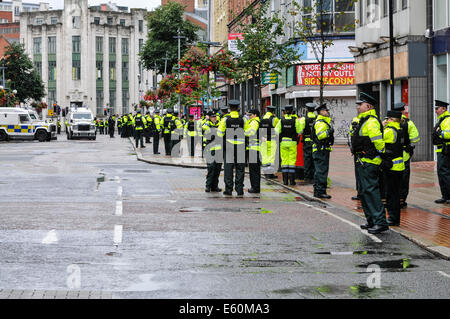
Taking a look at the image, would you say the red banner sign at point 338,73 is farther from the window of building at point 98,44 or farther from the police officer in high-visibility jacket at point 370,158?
the window of building at point 98,44

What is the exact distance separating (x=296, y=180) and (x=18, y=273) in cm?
1305

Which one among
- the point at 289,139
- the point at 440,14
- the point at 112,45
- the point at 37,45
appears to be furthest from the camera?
the point at 112,45

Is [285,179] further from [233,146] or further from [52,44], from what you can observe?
[52,44]

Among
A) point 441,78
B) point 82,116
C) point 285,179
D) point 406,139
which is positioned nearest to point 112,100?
point 82,116

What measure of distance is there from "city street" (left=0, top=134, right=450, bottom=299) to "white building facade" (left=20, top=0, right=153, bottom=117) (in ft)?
328

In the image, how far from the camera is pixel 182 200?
15680mm

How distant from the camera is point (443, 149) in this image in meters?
15.4

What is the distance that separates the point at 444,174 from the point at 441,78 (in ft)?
41.7

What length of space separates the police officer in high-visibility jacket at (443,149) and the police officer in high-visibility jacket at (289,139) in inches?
Answer: 154

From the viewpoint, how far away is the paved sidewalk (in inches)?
425

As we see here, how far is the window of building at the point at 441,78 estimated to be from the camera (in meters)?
27.1

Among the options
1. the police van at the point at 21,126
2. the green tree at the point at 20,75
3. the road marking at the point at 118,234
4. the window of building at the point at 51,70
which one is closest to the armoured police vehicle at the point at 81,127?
the police van at the point at 21,126

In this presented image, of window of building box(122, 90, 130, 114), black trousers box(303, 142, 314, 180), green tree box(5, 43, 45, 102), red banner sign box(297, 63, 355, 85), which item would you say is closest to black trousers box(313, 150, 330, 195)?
black trousers box(303, 142, 314, 180)

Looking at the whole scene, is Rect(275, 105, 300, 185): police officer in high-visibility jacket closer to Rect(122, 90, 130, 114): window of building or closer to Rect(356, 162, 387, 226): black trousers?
Rect(356, 162, 387, 226): black trousers
